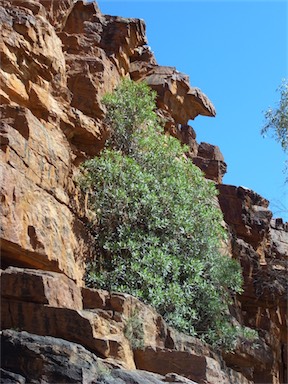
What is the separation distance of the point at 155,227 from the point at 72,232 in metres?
2.71

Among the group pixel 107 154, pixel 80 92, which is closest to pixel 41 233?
pixel 107 154

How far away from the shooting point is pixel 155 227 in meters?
16.3

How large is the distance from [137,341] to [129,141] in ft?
24.6

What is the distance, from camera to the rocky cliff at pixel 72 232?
9.95m

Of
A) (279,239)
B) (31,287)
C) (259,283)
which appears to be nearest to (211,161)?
(279,239)

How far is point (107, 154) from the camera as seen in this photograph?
16672 millimetres

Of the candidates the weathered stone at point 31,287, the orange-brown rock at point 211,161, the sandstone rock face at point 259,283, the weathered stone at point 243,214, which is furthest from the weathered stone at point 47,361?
the orange-brown rock at point 211,161

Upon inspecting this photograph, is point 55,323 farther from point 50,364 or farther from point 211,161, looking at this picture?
point 211,161

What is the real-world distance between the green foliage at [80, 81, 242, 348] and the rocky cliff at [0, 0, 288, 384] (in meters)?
0.64

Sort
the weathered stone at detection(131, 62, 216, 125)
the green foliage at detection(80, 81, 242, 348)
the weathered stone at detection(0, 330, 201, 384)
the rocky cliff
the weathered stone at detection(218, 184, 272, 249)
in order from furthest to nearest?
the weathered stone at detection(218, 184, 272, 249) < the weathered stone at detection(131, 62, 216, 125) < the green foliage at detection(80, 81, 242, 348) < the rocky cliff < the weathered stone at detection(0, 330, 201, 384)

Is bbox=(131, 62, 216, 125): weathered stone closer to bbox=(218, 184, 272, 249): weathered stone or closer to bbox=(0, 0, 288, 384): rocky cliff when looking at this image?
bbox=(0, 0, 288, 384): rocky cliff

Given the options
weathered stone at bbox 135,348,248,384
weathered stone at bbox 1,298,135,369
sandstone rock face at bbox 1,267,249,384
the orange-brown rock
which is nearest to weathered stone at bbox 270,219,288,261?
the orange-brown rock

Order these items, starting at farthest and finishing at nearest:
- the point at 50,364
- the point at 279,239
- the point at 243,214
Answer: the point at 279,239 < the point at 243,214 < the point at 50,364

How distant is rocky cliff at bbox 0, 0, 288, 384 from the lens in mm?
9945
